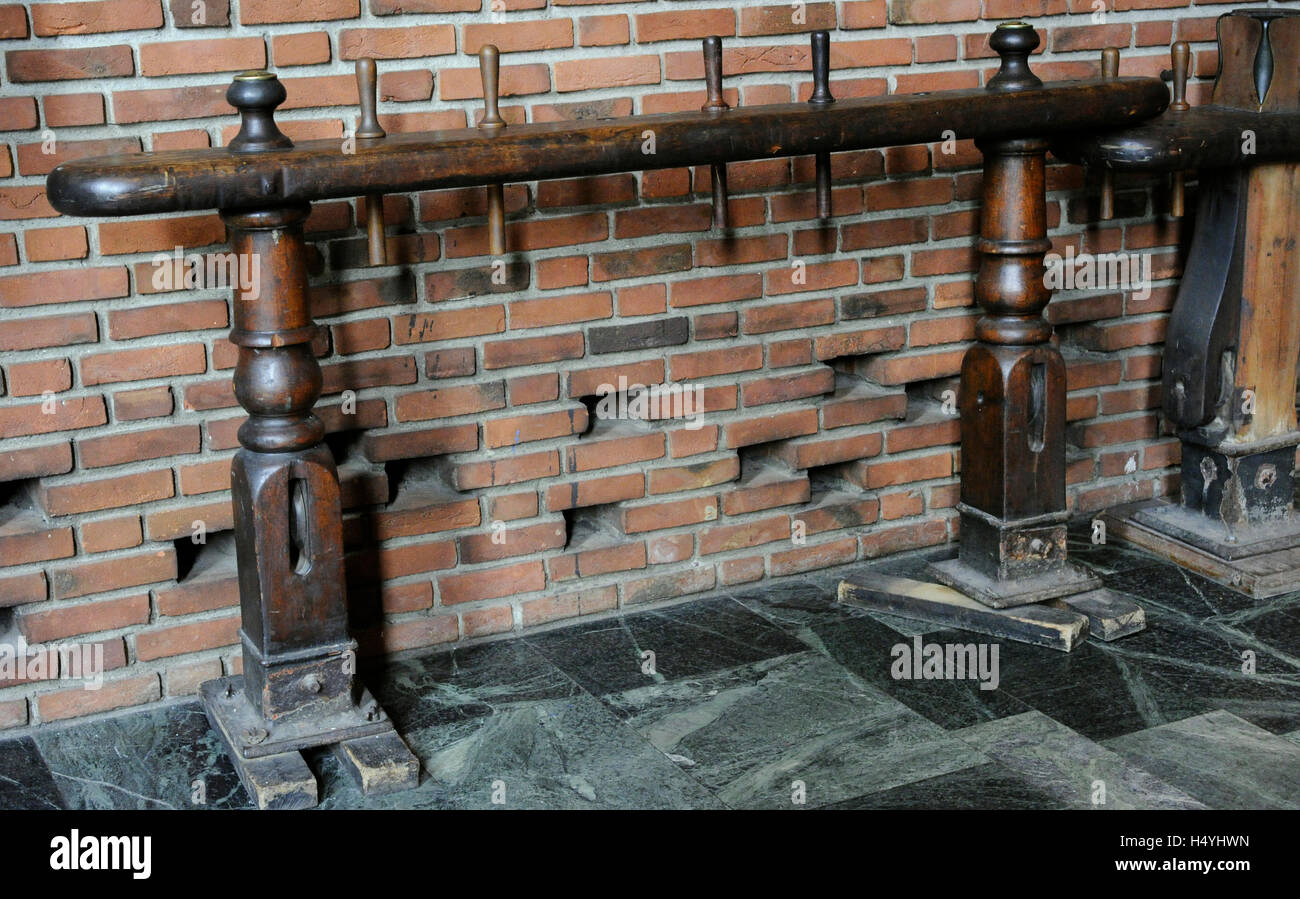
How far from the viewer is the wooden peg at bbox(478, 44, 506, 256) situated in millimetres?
2557

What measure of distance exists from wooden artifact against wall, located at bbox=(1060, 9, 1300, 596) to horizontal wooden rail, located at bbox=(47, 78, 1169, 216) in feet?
0.76

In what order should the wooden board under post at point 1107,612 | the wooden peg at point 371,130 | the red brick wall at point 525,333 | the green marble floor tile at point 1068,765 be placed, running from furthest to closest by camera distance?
the wooden board under post at point 1107,612
the red brick wall at point 525,333
the wooden peg at point 371,130
the green marble floor tile at point 1068,765

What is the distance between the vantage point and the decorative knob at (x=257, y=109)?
2336 millimetres

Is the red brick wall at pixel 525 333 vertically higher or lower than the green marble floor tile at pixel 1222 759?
higher

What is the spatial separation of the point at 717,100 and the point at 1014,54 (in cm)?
61

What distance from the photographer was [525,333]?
3.00 meters

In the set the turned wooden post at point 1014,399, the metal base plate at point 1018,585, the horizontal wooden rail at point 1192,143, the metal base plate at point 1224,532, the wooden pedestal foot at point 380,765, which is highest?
the horizontal wooden rail at point 1192,143

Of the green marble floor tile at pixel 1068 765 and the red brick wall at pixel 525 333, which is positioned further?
the red brick wall at pixel 525 333

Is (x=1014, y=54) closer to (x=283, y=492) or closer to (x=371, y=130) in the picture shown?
(x=371, y=130)

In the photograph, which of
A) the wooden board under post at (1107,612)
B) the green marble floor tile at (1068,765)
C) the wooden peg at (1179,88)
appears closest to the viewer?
the green marble floor tile at (1068,765)

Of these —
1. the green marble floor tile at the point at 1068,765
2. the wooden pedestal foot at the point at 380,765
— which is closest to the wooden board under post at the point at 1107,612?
the green marble floor tile at the point at 1068,765

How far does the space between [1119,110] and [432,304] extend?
1382 mm

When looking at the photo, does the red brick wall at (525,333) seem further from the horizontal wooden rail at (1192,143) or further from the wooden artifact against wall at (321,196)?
the horizontal wooden rail at (1192,143)

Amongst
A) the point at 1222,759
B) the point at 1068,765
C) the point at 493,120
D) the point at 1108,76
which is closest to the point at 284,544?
the point at 493,120
